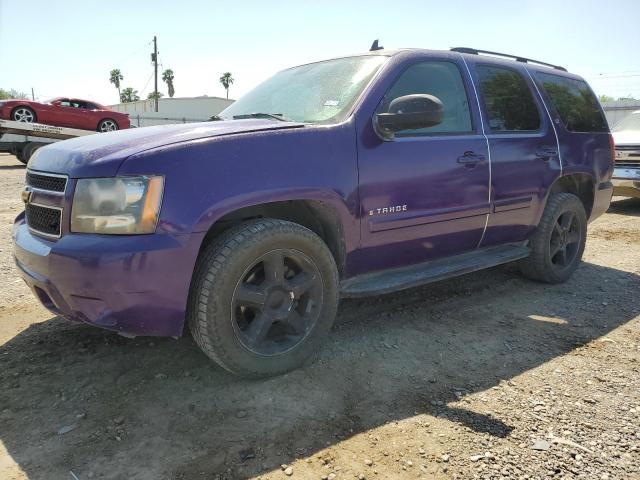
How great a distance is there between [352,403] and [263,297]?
2.28ft

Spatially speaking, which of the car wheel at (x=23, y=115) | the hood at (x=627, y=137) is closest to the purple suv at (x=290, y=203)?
the hood at (x=627, y=137)

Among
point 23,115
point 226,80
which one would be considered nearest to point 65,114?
point 23,115

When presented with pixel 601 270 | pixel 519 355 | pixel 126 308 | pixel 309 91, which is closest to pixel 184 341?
pixel 126 308

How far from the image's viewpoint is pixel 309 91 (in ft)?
10.6

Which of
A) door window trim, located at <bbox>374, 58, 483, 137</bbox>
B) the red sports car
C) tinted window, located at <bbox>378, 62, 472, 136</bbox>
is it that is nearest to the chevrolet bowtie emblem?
door window trim, located at <bbox>374, 58, 483, 137</bbox>

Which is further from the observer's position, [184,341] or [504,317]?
[504,317]

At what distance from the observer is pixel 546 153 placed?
4.02 meters

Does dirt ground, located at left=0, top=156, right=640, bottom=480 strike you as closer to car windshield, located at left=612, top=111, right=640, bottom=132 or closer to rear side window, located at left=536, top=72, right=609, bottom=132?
rear side window, located at left=536, top=72, right=609, bottom=132

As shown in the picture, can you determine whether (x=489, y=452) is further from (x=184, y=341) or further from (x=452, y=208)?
(x=184, y=341)

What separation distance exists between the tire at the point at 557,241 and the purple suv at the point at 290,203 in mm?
254

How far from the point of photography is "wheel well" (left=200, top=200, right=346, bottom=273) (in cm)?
263

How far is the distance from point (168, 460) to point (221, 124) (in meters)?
1.72

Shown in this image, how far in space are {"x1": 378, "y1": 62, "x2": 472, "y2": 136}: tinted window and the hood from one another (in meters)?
6.35

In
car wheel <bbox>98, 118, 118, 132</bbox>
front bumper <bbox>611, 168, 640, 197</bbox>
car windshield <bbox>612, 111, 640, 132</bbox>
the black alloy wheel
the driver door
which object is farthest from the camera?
car wheel <bbox>98, 118, 118, 132</bbox>
